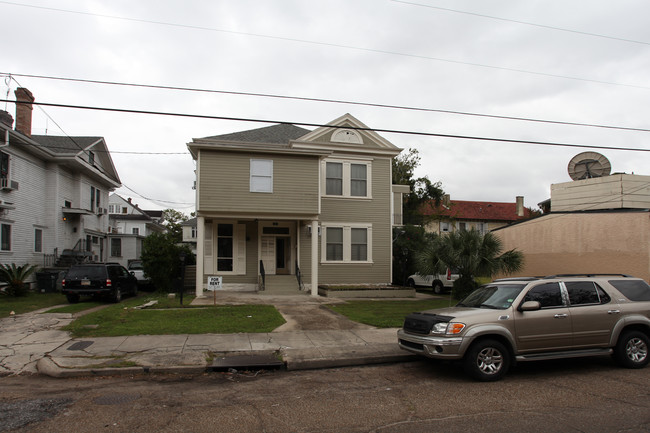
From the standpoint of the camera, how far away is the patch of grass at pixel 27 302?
14820 millimetres

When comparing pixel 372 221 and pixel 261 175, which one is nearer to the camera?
pixel 261 175

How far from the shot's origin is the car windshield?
789cm

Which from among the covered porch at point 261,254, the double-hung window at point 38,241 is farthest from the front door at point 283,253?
the double-hung window at point 38,241

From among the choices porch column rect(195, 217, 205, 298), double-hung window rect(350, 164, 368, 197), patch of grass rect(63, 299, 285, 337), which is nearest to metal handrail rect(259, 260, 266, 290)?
porch column rect(195, 217, 205, 298)

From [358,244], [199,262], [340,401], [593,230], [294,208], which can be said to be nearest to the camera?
[340,401]

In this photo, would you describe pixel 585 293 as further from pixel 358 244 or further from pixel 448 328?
pixel 358 244

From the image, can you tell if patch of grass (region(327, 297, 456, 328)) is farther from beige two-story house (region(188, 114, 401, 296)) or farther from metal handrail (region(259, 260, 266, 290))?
metal handrail (region(259, 260, 266, 290))

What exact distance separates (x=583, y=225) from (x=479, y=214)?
35.9 m

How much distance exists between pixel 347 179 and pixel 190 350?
14.4m

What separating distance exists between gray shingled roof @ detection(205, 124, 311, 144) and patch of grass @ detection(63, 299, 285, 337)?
10.2m

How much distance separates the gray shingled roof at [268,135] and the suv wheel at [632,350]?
17238 millimetres

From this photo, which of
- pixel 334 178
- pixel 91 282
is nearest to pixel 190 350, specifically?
pixel 91 282

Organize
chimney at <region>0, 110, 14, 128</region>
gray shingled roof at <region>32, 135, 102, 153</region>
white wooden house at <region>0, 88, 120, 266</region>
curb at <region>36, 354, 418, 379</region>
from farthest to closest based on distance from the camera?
gray shingled roof at <region>32, 135, 102, 153</region>, chimney at <region>0, 110, 14, 128</region>, white wooden house at <region>0, 88, 120, 266</region>, curb at <region>36, 354, 418, 379</region>

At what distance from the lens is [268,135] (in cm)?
2328
